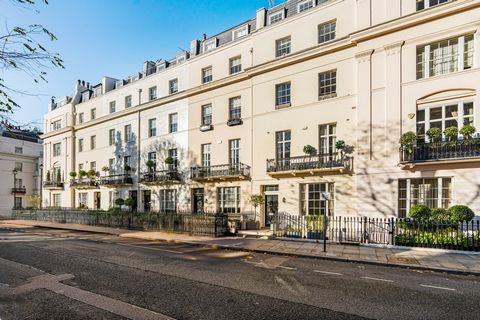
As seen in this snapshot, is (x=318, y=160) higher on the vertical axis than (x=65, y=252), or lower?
higher

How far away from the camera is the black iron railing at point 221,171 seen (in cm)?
2202

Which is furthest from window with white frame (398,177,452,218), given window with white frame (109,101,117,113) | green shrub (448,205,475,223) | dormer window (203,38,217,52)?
window with white frame (109,101,117,113)

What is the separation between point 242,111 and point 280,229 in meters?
10.3

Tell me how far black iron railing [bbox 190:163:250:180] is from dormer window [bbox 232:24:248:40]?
10.7m

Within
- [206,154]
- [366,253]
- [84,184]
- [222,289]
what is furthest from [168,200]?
[222,289]

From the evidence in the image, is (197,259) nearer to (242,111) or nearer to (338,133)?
(338,133)

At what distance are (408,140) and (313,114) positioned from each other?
→ 6169mm

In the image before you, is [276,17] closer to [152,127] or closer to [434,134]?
[434,134]

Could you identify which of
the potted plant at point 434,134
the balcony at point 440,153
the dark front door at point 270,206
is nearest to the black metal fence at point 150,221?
the dark front door at point 270,206

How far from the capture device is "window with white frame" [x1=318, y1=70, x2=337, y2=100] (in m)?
19.0

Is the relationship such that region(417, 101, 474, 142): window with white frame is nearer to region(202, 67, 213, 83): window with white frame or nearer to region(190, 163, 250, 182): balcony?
region(190, 163, 250, 182): balcony

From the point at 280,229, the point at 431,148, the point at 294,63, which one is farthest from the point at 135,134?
the point at 431,148

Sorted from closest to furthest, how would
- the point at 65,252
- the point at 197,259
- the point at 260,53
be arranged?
the point at 197,259 → the point at 65,252 → the point at 260,53

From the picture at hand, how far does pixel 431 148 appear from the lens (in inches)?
581
